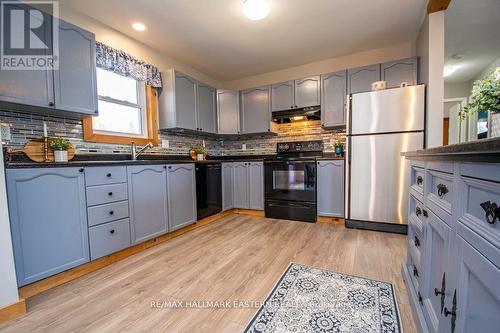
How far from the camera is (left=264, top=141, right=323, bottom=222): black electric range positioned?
3.00 m

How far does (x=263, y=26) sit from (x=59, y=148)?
2400 millimetres

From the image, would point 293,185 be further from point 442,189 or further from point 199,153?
point 442,189

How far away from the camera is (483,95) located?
3.65 ft

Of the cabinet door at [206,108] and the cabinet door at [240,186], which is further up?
the cabinet door at [206,108]

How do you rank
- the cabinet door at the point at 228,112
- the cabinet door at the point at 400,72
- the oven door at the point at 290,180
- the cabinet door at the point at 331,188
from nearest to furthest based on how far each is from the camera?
the cabinet door at the point at 400,72
the cabinet door at the point at 331,188
the oven door at the point at 290,180
the cabinet door at the point at 228,112

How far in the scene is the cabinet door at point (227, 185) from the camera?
3443 millimetres

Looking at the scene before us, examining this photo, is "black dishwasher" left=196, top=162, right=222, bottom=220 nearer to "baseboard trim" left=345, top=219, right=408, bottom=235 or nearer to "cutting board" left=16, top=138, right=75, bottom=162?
"cutting board" left=16, top=138, right=75, bottom=162

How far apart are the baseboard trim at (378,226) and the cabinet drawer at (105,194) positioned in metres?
2.56

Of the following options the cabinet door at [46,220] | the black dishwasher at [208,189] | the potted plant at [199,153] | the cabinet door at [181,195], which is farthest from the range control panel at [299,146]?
the cabinet door at [46,220]

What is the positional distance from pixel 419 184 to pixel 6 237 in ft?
7.95

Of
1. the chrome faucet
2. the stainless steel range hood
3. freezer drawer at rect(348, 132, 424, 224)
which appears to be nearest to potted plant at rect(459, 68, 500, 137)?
freezer drawer at rect(348, 132, 424, 224)

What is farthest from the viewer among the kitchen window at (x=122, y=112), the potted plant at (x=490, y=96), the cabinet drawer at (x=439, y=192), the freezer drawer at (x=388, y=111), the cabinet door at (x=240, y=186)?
the cabinet door at (x=240, y=186)

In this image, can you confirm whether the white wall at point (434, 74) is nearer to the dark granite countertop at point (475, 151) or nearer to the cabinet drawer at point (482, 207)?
the dark granite countertop at point (475, 151)

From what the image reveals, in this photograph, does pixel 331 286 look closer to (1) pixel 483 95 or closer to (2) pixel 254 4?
(1) pixel 483 95
